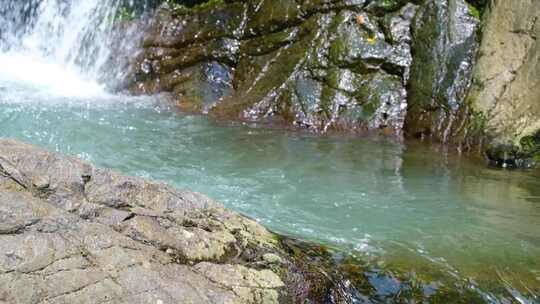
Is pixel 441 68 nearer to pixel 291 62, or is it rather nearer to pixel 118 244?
pixel 291 62

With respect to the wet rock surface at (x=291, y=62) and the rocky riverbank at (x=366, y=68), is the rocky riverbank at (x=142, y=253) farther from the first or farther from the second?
the wet rock surface at (x=291, y=62)

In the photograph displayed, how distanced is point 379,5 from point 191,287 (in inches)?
269

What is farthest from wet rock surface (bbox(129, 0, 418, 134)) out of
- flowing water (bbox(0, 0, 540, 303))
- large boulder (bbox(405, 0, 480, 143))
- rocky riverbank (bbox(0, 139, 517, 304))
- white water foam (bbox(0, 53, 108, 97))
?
rocky riverbank (bbox(0, 139, 517, 304))

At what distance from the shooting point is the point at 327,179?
5.72 meters

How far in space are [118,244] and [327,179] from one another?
3.48m

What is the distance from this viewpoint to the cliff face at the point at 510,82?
22.2 feet

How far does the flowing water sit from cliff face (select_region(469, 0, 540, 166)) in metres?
0.40

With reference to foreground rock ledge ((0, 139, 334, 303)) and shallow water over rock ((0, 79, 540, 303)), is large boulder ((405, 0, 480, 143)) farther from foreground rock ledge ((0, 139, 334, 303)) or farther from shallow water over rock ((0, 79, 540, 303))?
foreground rock ledge ((0, 139, 334, 303))

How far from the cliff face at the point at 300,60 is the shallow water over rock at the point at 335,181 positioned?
1.97 ft

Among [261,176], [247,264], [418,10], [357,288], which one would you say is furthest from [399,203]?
[418,10]

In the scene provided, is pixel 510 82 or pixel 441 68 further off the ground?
pixel 441 68

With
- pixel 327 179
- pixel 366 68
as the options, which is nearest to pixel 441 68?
pixel 366 68

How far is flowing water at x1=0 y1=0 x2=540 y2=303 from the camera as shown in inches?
154

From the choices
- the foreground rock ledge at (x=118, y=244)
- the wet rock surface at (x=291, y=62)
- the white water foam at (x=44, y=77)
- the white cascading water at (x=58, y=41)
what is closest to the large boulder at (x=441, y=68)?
the wet rock surface at (x=291, y=62)
